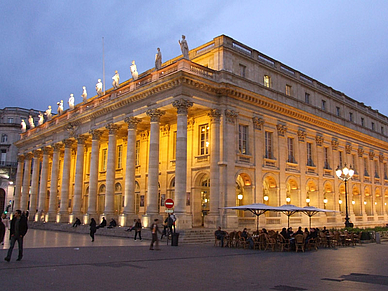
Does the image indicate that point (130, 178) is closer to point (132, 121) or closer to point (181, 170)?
point (132, 121)

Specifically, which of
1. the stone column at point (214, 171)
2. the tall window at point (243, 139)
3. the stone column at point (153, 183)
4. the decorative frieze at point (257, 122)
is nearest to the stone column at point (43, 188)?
the stone column at point (153, 183)

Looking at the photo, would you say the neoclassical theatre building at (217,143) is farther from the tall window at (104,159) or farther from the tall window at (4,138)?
the tall window at (4,138)

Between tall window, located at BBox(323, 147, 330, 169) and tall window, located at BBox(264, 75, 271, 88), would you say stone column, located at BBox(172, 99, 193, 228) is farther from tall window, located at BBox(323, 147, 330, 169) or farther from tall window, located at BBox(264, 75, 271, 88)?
tall window, located at BBox(323, 147, 330, 169)

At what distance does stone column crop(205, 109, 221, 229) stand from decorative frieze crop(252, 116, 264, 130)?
14.5ft

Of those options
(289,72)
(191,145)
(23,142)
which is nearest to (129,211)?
(191,145)

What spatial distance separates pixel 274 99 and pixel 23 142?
38323 millimetres

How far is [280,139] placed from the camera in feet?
122

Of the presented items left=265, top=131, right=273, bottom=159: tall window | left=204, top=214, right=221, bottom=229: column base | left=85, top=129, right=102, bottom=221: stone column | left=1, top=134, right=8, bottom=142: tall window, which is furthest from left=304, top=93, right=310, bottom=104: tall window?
left=1, top=134, right=8, bottom=142: tall window

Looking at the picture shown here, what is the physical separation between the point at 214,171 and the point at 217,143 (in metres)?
2.31

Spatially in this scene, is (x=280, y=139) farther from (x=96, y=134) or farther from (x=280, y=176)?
(x=96, y=134)

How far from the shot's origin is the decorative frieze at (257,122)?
34.7 metres

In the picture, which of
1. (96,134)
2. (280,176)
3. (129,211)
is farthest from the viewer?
(96,134)

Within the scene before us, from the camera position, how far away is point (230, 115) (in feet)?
106

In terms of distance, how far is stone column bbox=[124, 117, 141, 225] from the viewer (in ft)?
109
